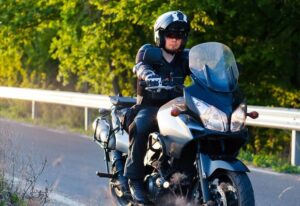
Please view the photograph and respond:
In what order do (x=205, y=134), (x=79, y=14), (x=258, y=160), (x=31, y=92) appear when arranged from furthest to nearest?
(x=31, y=92) → (x=79, y=14) → (x=258, y=160) → (x=205, y=134)

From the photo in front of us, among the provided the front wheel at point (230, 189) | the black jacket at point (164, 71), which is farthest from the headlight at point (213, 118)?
the black jacket at point (164, 71)

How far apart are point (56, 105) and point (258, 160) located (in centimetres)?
1124

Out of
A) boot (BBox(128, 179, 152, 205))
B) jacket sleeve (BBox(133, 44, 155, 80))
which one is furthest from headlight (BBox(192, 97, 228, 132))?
boot (BBox(128, 179, 152, 205))

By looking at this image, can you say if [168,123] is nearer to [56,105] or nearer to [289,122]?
[289,122]

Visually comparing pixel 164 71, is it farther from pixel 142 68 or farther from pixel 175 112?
pixel 175 112

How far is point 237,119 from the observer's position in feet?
21.0

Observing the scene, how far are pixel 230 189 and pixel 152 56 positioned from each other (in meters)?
1.41

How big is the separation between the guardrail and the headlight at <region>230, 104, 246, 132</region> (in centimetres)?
579

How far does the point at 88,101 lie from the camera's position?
18531 millimetres

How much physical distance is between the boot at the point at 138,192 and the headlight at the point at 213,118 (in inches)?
45.2

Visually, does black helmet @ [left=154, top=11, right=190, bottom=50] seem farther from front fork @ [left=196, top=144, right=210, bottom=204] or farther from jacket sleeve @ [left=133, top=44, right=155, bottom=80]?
front fork @ [left=196, top=144, right=210, bottom=204]

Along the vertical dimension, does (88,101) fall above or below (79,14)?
below

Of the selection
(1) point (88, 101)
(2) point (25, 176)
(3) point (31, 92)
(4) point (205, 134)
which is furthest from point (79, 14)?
(4) point (205, 134)

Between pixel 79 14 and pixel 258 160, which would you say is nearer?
pixel 258 160
